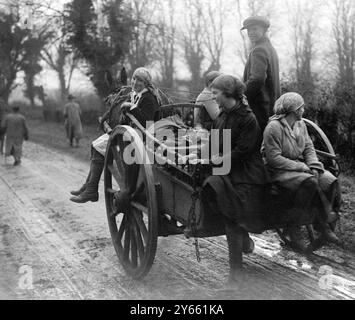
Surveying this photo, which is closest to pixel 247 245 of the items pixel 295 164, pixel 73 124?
pixel 295 164

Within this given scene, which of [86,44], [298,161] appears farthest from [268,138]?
[86,44]

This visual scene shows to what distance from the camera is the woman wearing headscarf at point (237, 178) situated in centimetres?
395

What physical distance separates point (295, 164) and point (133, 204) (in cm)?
163

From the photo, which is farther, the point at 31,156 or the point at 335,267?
the point at 31,156

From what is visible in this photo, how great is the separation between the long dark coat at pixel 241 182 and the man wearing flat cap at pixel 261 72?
0.76 m

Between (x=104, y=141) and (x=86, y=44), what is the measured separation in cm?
1824

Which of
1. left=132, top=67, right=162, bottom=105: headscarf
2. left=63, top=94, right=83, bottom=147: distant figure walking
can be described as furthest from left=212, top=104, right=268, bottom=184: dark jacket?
left=63, top=94, right=83, bottom=147: distant figure walking

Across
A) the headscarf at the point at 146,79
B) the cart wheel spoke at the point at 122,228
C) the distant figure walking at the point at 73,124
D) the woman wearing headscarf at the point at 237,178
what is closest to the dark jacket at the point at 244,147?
the woman wearing headscarf at the point at 237,178

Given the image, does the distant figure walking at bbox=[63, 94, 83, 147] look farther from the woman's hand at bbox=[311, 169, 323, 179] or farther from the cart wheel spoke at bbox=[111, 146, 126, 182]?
the woman's hand at bbox=[311, 169, 323, 179]

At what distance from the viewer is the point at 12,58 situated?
149ft

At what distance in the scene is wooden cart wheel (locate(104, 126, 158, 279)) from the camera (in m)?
4.39

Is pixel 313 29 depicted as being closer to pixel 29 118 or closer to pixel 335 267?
pixel 29 118

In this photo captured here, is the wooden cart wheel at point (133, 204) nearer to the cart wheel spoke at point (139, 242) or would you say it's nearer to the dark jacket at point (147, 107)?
the cart wheel spoke at point (139, 242)

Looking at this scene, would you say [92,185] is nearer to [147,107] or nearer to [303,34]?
[147,107]
